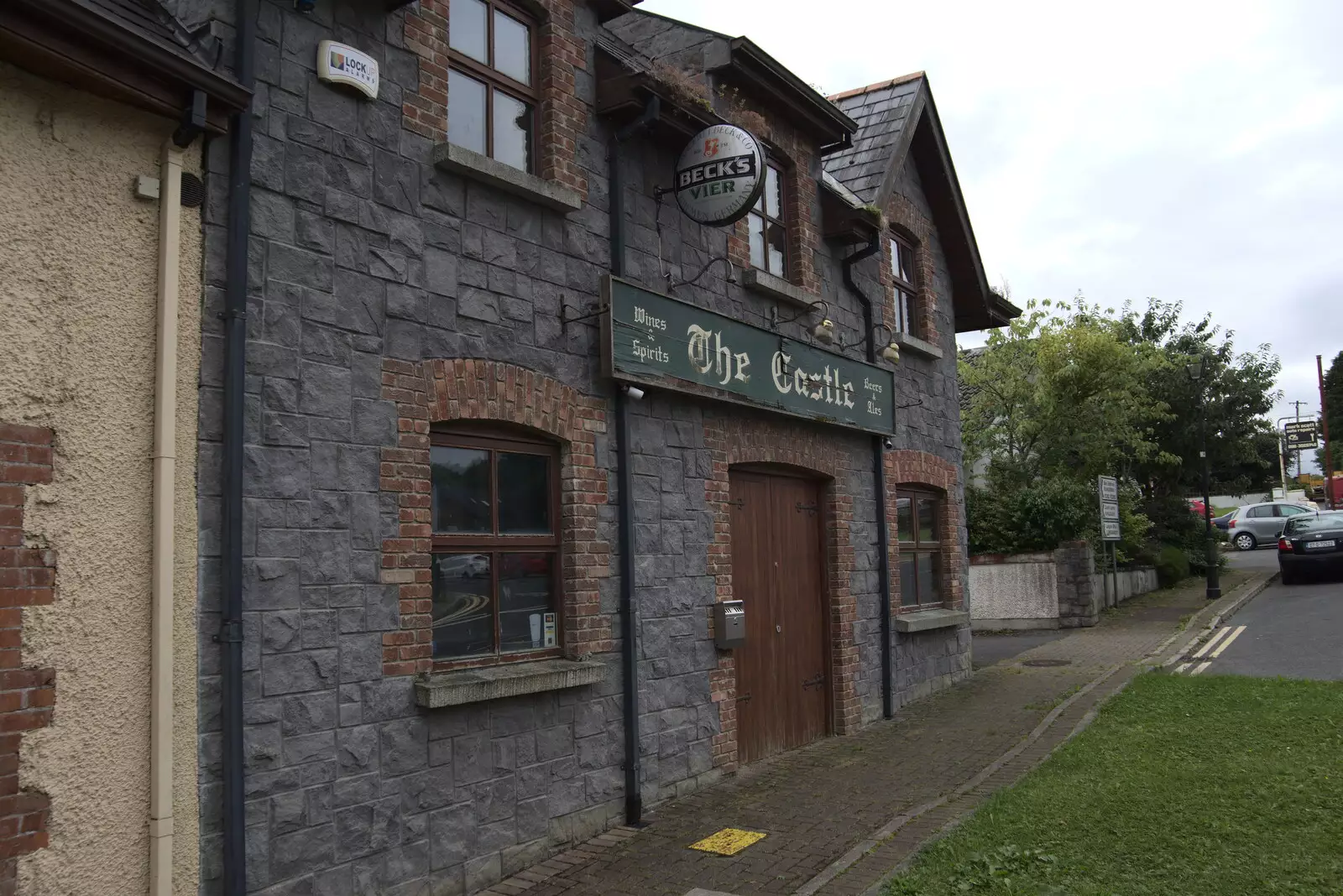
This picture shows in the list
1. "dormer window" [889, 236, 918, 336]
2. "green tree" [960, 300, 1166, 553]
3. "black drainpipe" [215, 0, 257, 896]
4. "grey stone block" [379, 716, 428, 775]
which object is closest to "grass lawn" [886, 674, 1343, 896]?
"grey stone block" [379, 716, 428, 775]

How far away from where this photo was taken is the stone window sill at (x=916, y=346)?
12.1m

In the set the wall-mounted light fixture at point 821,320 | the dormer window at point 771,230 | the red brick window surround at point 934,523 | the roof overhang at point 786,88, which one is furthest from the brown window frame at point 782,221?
the red brick window surround at point 934,523

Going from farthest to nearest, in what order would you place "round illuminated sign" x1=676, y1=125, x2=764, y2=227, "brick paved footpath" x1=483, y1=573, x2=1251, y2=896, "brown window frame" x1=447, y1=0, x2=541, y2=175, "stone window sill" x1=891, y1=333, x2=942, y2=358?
"stone window sill" x1=891, y1=333, x2=942, y2=358
"round illuminated sign" x1=676, y1=125, x2=764, y2=227
"brown window frame" x1=447, y1=0, x2=541, y2=175
"brick paved footpath" x1=483, y1=573, x2=1251, y2=896

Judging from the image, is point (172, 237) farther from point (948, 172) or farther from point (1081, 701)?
point (948, 172)

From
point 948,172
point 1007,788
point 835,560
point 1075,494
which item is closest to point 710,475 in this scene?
point 835,560

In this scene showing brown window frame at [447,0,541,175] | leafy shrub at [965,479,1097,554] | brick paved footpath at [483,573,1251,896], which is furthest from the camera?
leafy shrub at [965,479,1097,554]

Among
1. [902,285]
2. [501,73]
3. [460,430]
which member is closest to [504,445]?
[460,430]

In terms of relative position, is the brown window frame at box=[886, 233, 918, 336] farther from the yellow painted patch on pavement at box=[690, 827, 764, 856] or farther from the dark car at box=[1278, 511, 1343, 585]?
the dark car at box=[1278, 511, 1343, 585]

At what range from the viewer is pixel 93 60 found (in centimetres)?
445

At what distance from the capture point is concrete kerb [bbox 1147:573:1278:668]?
46.3 ft

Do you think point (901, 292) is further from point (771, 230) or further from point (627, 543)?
point (627, 543)

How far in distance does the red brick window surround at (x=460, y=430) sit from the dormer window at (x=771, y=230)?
3.14 m

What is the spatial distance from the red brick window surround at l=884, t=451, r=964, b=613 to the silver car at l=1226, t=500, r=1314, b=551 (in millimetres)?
25122

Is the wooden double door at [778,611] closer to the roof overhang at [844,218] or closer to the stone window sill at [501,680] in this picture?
the stone window sill at [501,680]
